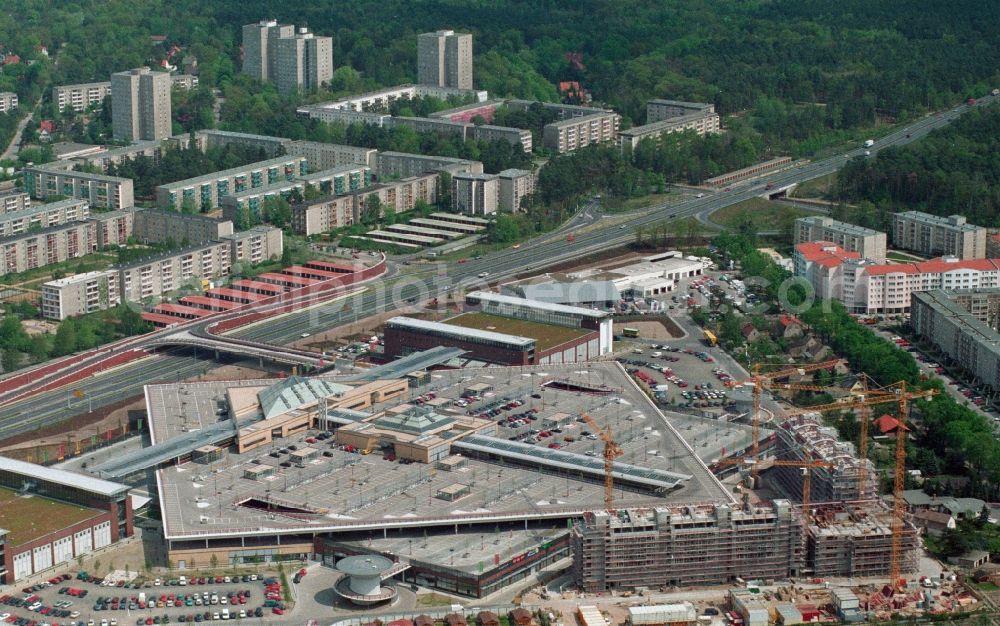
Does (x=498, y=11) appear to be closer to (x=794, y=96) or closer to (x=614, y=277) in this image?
(x=794, y=96)

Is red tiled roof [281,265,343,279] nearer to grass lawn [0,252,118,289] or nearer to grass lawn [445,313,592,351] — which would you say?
grass lawn [0,252,118,289]

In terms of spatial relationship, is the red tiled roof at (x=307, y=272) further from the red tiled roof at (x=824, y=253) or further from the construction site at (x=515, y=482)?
the red tiled roof at (x=824, y=253)

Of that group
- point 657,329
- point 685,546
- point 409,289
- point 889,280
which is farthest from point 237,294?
point 685,546

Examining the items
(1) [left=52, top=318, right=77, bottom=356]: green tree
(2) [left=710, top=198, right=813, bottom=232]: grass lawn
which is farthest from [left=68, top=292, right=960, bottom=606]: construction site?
(2) [left=710, top=198, right=813, bottom=232]: grass lawn

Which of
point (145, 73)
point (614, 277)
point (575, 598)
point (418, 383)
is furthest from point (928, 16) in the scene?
point (575, 598)

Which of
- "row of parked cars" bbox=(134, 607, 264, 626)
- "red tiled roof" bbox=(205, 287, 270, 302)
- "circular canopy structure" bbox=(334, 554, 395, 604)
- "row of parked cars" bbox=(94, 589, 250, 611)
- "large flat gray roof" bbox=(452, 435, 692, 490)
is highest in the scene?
"red tiled roof" bbox=(205, 287, 270, 302)

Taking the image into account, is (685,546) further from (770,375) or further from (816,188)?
(816,188)
